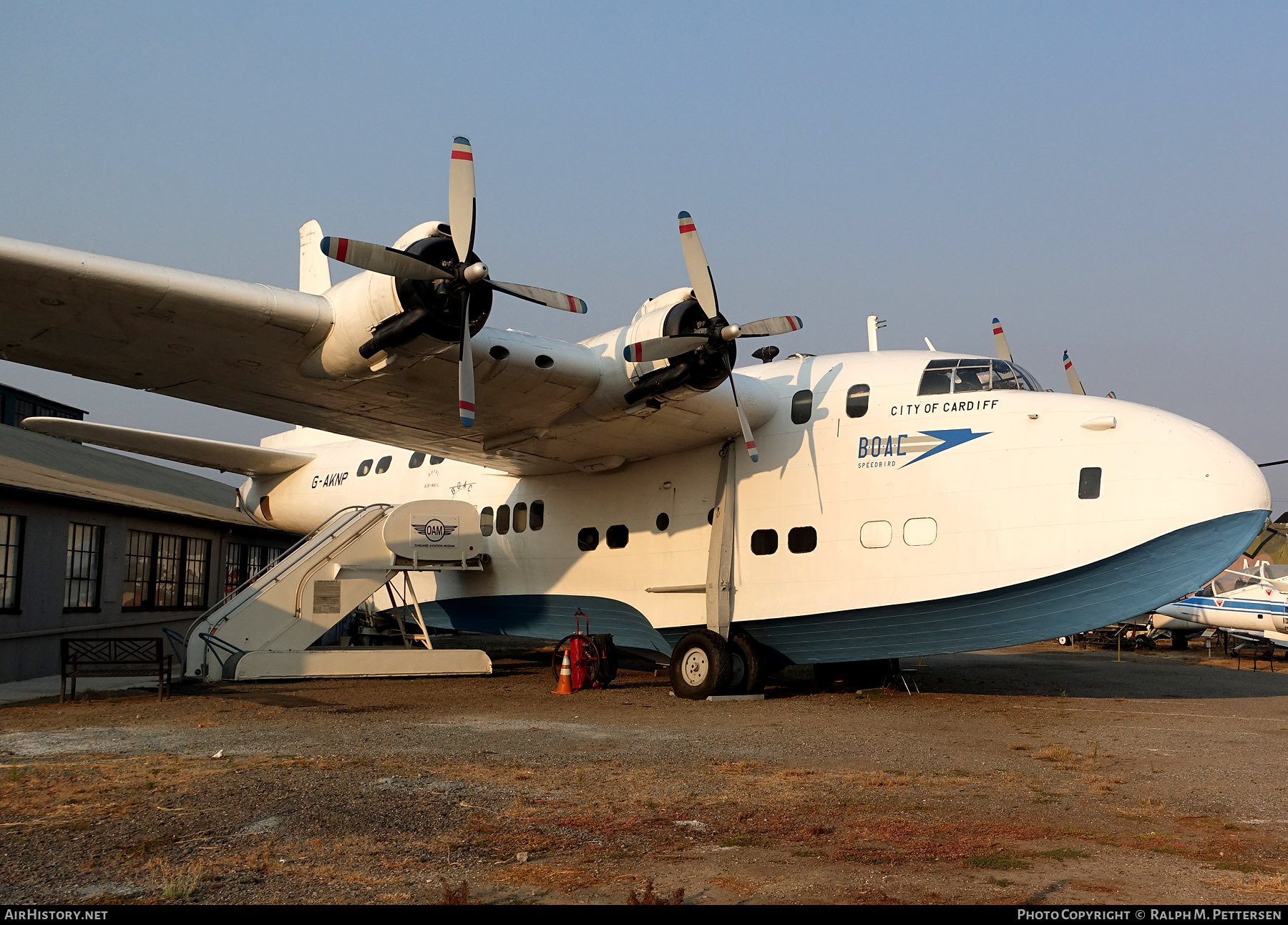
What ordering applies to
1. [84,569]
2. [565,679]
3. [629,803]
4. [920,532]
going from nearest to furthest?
[629,803], [920,532], [565,679], [84,569]

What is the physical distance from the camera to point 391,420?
13898 millimetres

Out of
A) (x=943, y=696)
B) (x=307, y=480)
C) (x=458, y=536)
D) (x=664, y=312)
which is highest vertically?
(x=664, y=312)

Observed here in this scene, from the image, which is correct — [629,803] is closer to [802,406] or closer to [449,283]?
[449,283]

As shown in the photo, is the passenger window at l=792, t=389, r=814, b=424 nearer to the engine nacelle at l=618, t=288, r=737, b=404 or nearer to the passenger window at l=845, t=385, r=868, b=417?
the passenger window at l=845, t=385, r=868, b=417

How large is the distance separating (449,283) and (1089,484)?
8043 mm

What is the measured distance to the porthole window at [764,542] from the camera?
13.7 meters

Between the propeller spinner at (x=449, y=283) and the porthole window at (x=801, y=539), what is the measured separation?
513 centimetres

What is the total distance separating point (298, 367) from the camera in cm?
1179

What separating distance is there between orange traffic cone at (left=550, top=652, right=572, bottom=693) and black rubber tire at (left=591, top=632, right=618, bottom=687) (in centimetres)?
82

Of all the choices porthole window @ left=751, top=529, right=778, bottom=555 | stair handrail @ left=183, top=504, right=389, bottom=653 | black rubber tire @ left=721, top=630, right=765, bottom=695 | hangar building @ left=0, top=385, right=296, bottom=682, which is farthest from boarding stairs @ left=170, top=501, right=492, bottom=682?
porthole window @ left=751, top=529, right=778, bottom=555

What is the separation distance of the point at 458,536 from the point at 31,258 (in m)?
8.75

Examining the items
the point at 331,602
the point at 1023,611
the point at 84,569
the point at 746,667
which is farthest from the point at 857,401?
the point at 84,569
